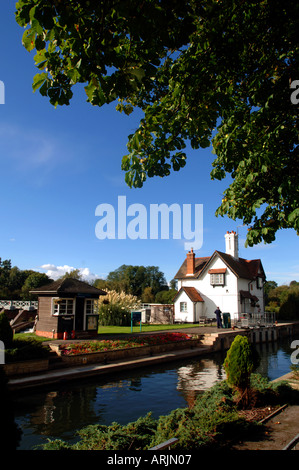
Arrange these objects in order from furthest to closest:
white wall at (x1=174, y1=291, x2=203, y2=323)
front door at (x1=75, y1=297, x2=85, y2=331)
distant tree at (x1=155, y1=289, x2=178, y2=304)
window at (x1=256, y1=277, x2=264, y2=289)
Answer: distant tree at (x1=155, y1=289, x2=178, y2=304) < window at (x1=256, y1=277, x2=264, y2=289) < white wall at (x1=174, y1=291, x2=203, y2=323) < front door at (x1=75, y1=297, x2=85, y2=331)

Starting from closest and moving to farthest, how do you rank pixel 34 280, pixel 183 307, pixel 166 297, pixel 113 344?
1. pixel 113 344
2. pixel 183 307
3. pixel 34 280
4. pixel 166 297

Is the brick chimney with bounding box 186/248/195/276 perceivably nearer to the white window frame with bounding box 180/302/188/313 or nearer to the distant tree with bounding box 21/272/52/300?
the white window frame with bounding box 180/302/188/313

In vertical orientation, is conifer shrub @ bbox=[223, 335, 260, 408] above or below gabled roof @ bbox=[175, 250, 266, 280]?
below

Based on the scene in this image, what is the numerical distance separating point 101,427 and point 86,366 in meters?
10.6

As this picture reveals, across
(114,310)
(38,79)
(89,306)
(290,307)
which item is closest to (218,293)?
(114,310)

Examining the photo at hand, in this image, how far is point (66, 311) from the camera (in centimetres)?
2239

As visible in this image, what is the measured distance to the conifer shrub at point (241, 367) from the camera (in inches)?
354

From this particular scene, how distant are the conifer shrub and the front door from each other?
1531 cm

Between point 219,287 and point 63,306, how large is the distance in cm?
2445

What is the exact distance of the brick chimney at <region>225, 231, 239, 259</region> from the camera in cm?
4591

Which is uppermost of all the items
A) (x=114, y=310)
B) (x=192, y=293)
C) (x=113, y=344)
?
(x=192, y=293)

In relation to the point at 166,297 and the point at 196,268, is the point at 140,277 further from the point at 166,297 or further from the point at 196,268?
the point at 196,268

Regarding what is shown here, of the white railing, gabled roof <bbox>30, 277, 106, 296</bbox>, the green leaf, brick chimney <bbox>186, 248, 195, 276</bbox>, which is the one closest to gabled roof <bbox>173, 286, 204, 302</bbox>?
brick chimney <bbox>186, 248, 195, 276</bbox>
